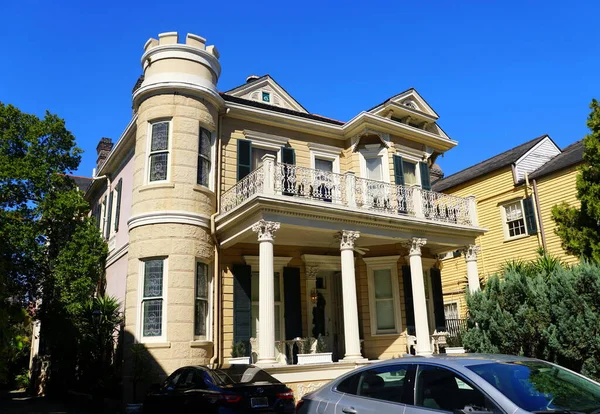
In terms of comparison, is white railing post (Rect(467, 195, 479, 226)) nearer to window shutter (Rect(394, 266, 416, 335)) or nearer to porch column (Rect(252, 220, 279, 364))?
window shutter (Rect(394, 266, 416, 335))

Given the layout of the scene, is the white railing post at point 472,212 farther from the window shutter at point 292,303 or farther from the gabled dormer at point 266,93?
the gabled dormer at point 266,93

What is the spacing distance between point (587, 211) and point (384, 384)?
14.5m

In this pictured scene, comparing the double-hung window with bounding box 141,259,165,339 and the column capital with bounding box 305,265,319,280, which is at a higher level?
the column capital with bounding box 305,265,319,280

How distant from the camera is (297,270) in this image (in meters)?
15.3

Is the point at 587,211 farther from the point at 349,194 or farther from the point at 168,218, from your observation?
the point at 168,218

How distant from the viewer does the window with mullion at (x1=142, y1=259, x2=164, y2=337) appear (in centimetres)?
1257

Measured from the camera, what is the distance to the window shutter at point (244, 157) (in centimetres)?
1486

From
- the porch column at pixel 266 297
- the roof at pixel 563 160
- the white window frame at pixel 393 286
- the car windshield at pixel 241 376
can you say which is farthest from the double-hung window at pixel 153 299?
the roof at pixel 563 160

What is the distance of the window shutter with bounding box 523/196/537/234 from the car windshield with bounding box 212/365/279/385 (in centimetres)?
1553

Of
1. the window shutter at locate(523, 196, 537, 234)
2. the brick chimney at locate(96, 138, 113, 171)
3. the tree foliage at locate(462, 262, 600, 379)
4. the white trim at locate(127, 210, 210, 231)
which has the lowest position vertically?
the tree foliage at locate(462, 262, 600, 379)

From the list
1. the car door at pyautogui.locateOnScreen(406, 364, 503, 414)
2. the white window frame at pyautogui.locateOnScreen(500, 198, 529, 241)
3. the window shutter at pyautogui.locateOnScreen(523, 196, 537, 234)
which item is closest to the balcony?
the window shutter at pyautogui.locateOnScreen(523, 196, 537, 234)

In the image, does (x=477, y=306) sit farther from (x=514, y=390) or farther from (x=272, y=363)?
(x=514, y=390)

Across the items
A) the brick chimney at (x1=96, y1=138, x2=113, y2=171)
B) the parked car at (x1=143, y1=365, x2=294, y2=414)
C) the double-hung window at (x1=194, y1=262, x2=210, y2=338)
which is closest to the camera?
the parked car at (x1=143, y1=365, x2=294, y2=414)

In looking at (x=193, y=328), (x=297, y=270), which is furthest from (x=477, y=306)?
(x=193, y=328)
